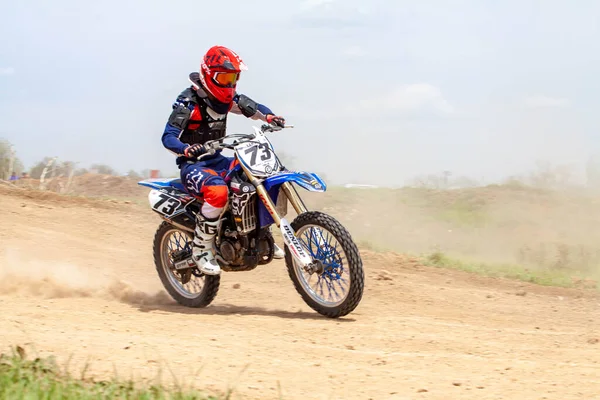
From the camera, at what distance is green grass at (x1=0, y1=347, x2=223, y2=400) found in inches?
163

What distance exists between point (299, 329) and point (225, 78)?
259 cm

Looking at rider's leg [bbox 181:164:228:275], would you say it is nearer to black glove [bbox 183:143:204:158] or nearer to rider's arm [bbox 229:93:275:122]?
black glove [bbox 183:143:204:158]

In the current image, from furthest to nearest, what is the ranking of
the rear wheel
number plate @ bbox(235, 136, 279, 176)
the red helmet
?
the rear wheel < the red helmet < number plate @ bbox(235, 136, 279, 176)

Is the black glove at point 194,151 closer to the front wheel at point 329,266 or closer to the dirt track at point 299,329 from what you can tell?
the front wheel at point 329,266

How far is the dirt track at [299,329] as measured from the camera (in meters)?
4.73

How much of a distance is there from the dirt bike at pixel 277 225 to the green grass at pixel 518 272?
3.88 m

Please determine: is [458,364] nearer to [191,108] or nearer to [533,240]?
[191,108]

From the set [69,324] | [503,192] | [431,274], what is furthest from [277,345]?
[503,192]

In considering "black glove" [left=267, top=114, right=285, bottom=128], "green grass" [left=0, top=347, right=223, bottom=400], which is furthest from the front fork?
"green grass" [left=0, top=347, right=223, bottom=400]

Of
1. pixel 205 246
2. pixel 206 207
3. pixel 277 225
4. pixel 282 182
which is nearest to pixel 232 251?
pixel 205 246

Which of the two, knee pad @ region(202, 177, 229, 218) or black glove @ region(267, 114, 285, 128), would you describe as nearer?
knee pad @ region(202, 177, 229, 218)

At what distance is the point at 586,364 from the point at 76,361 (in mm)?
3372

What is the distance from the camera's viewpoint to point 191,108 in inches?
297

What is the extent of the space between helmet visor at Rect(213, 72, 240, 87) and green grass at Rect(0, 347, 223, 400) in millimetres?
3496
